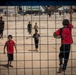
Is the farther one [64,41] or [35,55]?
[35,55]

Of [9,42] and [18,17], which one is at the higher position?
[18,17]

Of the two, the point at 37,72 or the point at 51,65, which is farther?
the point at 51,65

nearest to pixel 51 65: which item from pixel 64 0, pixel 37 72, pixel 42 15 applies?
pixel 37 72

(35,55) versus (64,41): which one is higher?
(64,41)

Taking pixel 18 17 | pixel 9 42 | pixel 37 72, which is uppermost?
pixel 18 17

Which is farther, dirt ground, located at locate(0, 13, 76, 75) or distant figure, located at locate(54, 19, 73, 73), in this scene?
distant figure, located at locate(54, 19, 73, 73)

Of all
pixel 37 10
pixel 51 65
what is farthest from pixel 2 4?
pixel 51 65

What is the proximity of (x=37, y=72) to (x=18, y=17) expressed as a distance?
71.6 inches

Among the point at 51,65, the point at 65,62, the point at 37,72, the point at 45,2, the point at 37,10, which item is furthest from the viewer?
the point at 51,65

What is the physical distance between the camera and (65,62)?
17.3 feet

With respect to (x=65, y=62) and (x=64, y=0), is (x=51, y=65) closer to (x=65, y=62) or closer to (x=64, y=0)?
(x=65, y=62)

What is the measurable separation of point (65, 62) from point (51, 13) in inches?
42.5

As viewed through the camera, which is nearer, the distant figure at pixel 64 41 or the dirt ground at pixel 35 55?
the dirt ground at pixel 35 55

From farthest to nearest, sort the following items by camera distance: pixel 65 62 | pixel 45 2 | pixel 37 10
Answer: pixel 65 62
pixel 37 10
pixel 45 2
